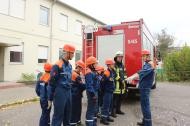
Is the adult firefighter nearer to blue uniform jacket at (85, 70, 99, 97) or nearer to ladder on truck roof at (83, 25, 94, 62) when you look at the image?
blue uniform jacket at (85, 70, 99, 97)

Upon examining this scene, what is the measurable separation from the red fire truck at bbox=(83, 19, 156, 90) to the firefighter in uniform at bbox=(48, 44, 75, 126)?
4.73m

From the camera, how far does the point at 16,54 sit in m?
18.7

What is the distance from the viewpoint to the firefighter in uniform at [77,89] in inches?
273

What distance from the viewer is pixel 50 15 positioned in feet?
72.3

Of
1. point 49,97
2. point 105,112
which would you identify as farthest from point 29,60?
point 49,97

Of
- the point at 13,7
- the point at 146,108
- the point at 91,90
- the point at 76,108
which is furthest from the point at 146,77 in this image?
the point at 13,7

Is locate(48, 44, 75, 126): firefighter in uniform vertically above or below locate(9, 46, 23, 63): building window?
below

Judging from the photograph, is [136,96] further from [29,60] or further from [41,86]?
[29,60]

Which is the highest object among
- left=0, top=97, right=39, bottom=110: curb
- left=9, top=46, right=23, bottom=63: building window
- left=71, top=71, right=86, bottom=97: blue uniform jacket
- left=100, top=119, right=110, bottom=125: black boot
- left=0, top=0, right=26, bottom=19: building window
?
left=0, top=0, right=26, bottom=19: building window

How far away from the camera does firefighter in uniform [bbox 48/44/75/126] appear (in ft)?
18.3

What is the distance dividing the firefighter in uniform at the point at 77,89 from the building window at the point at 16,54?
1227 cm

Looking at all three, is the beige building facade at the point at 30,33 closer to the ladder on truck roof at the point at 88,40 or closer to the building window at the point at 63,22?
the building window at the point at 63,22

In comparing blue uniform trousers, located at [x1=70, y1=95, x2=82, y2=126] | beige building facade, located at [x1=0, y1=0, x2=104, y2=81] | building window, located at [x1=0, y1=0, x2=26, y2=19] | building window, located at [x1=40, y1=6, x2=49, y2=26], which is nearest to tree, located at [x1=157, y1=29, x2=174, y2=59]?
beige building facade, located at [x1=0, y1=0, x2=104, y2=81]

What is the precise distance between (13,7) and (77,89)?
13.0 m
